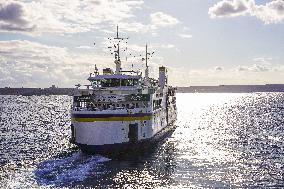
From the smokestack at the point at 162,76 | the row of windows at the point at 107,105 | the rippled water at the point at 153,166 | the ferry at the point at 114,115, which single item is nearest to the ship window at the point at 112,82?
the ferry at the point at 114,115

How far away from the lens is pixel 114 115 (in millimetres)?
45594

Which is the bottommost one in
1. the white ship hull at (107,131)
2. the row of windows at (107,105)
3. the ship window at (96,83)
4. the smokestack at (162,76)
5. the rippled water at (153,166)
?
the rippled water at (153,166)

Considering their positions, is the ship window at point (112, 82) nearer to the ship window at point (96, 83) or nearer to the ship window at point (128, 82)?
the ship window at point (128, 82)

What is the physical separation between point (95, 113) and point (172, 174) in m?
11.4

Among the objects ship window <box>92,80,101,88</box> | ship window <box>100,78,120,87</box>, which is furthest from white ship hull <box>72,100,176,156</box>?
ship window <box>92,80,101,88</box>

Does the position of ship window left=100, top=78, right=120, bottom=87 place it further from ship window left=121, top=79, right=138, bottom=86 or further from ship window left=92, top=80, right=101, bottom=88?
ship window left=92, top=80, right=101, bottom=88

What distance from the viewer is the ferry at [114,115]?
4553 cm

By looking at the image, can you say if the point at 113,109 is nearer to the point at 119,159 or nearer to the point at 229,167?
the point at 119,159

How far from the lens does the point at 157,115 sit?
60969mm

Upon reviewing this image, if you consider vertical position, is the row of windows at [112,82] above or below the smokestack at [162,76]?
below

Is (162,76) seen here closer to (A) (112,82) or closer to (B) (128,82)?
(B) (128,82)

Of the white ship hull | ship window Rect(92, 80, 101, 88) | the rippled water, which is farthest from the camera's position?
ship window Rect(92, 80, 101, 88)

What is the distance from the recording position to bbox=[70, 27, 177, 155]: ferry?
149 ft

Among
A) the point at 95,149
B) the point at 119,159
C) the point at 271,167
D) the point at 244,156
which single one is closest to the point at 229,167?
the point at 271,167
